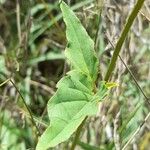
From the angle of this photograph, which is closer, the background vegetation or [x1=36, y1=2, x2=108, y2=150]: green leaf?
[x1=36, y1=2, x2=108, y2=150]: green leaf

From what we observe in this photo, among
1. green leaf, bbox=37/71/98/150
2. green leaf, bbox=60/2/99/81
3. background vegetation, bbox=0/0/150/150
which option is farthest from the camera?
background vegetation, bbox=0/0/150/150

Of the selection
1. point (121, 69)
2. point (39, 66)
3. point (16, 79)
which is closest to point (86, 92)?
point (121, 69)

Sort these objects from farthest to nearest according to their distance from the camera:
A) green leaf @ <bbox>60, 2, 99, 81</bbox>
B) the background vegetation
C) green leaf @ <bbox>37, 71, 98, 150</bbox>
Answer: the background vegetation, green leaf @ <bbox>60, 2, 99, 81</bbox>, green leaf @ <bbox>37, 71, 98, 150</bbox>

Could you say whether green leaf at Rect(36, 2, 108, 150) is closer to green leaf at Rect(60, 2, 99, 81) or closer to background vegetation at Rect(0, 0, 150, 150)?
green leaf at Rect(60, 2, 99, 81)

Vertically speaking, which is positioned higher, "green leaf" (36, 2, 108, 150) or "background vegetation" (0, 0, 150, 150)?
"green leaf" (36, 2, 108, 150)

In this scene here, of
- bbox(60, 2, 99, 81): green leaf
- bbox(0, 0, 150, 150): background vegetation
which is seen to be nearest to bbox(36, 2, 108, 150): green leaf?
bbox(60, 2, 99, 81): green leaf

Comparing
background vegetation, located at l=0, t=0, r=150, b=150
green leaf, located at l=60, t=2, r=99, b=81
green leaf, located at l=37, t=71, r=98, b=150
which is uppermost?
green leaf, located at l=60, t=2, r=99, b=81

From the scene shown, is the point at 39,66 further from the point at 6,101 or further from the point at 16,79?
the point at 6,101

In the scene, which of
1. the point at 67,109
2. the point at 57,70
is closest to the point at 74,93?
the point at 67,109
